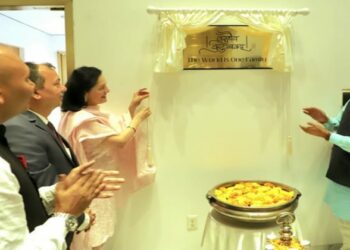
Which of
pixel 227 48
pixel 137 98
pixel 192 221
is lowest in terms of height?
pixel 192 221

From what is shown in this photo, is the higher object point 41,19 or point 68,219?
point 41,19

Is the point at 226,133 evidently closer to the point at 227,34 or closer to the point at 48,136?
the point at 227,34

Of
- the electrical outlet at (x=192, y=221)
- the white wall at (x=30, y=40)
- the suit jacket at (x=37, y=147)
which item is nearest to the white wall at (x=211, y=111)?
the electrical outlet at (x=192, y=221)

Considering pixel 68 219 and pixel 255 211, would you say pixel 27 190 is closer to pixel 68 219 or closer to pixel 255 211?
pixel 68 219

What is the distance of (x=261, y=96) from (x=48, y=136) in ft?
5.10

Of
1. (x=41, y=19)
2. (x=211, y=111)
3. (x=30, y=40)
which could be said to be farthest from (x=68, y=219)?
(x=30, y=40)

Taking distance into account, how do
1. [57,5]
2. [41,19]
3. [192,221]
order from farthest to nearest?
[41,19] < [192,221] < [57,5]

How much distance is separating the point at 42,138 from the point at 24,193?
1.73 feet

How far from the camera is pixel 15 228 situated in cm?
73

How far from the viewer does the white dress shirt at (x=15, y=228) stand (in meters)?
0.71

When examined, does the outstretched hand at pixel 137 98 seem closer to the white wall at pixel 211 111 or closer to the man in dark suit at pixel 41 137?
the white wall at pixel 211 111

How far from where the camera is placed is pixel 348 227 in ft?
6.96

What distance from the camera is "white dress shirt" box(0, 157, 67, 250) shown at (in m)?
0.71

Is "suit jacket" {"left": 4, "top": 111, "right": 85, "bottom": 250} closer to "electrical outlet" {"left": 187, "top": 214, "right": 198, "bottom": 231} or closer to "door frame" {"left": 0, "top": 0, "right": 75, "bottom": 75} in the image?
"door frame" {"left": 0, "top": 0, "right": 75, "bottom": 75}
